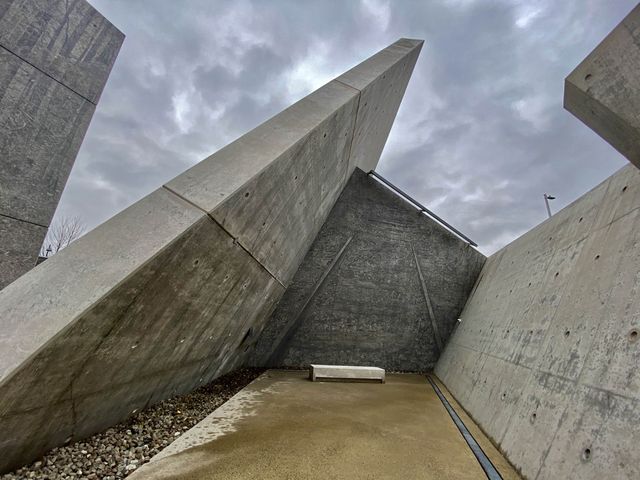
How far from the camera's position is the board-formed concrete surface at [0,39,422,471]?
1725 millimetres

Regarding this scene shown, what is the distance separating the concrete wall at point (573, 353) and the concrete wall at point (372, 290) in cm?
288

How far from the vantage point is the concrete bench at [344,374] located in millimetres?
5974

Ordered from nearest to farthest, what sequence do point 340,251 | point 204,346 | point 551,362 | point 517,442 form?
1. point 517,442
2. point 551,362
3. point 204,346
4. point 340,251

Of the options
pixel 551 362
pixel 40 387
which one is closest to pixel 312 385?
pixel 551 362

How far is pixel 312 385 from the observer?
552cm

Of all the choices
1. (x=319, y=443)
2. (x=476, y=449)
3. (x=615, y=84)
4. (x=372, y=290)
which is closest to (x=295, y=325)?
(x=372, y=290)

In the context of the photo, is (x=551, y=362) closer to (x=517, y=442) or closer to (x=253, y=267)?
(x=517, y=442)

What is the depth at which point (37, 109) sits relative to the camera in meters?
4.00

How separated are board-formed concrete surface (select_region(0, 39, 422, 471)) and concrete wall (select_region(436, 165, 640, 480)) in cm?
324

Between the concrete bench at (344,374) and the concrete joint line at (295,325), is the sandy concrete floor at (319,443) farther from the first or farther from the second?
the concrete joint line at (295,325)

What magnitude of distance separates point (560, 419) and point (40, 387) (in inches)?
148

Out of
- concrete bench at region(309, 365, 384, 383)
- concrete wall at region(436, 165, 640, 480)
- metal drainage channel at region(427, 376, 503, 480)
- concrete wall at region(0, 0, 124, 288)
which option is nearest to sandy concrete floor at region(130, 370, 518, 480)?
metal drainage channel at region(427, 376, 503, 480)

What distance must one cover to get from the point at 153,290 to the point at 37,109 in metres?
3.81

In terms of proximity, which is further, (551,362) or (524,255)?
(524,255)
